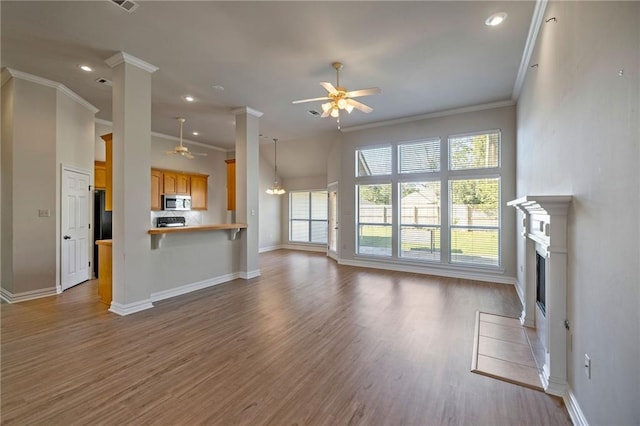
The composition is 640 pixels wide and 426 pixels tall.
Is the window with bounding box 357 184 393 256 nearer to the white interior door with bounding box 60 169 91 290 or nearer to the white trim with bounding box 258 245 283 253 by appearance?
the white trim with bounding box 258 245 283 253

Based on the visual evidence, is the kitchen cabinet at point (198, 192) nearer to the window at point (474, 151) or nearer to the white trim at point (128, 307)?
the white trim at point (128, 307)

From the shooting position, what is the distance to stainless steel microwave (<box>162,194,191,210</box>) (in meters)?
7.34

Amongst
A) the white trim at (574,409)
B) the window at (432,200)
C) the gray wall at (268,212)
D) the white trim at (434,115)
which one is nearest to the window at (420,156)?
the window at (432,200)

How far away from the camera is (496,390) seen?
2186 mm

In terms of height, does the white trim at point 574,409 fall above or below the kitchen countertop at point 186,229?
below

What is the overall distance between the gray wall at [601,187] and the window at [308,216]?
7.51 m

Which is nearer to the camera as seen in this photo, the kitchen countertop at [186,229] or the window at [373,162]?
the kitchen countertop at [186,229]

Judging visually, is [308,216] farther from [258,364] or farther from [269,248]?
[258,364]

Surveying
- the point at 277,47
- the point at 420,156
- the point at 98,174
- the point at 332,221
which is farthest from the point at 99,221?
the point at 420,156

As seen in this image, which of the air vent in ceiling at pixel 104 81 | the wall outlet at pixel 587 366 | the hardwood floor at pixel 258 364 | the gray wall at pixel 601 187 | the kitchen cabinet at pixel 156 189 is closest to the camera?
the gray wall at pixel 601 187

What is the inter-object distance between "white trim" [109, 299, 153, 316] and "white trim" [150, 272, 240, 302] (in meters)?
0.25

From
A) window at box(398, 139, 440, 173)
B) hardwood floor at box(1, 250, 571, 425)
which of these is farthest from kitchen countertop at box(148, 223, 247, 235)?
window at box(398, 139, 440, 173)

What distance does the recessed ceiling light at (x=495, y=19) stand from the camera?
2852mm

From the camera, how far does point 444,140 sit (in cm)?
592
